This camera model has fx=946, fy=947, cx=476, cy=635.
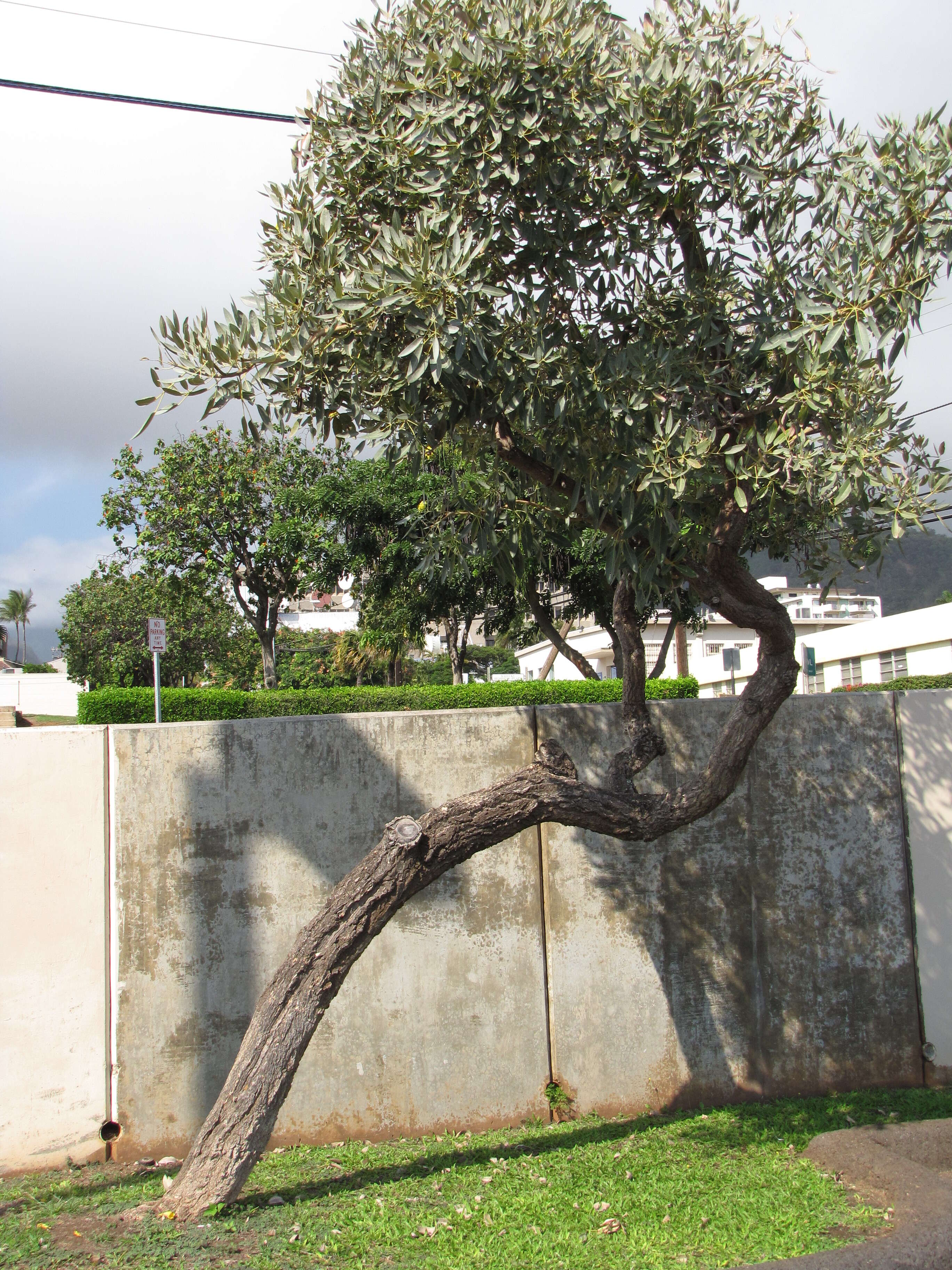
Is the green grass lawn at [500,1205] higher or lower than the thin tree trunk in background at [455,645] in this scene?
lower

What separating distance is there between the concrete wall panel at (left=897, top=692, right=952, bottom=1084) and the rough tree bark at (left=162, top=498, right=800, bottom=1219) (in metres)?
1.28

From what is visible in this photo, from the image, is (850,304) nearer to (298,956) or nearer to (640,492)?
(640,492)

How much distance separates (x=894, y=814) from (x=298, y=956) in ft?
12.2

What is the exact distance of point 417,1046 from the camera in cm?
509

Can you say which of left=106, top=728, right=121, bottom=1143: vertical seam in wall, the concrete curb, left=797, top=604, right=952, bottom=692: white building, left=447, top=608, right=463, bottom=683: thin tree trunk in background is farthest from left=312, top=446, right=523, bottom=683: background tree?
left=797, top=604, right=952, bottom=692: white building

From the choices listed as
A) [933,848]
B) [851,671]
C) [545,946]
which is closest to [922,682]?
[851,671]

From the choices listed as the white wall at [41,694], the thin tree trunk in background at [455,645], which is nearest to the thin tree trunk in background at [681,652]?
the thin tree trunk in background at [455,645]

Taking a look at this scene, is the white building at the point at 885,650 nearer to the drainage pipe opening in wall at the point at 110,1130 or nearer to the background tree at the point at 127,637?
the background tree at the point at 127,637

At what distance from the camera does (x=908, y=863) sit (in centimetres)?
571

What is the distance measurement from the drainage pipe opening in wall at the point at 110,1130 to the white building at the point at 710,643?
97.3 feet

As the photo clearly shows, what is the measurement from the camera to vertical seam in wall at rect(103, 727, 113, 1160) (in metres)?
4.80

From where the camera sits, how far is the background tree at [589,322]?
3988 mm

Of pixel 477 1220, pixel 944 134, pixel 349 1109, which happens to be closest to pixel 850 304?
pixel 944 134

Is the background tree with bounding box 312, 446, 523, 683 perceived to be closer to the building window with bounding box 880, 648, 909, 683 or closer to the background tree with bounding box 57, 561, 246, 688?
the background tree with bounding box 57, 561, 246, 688
